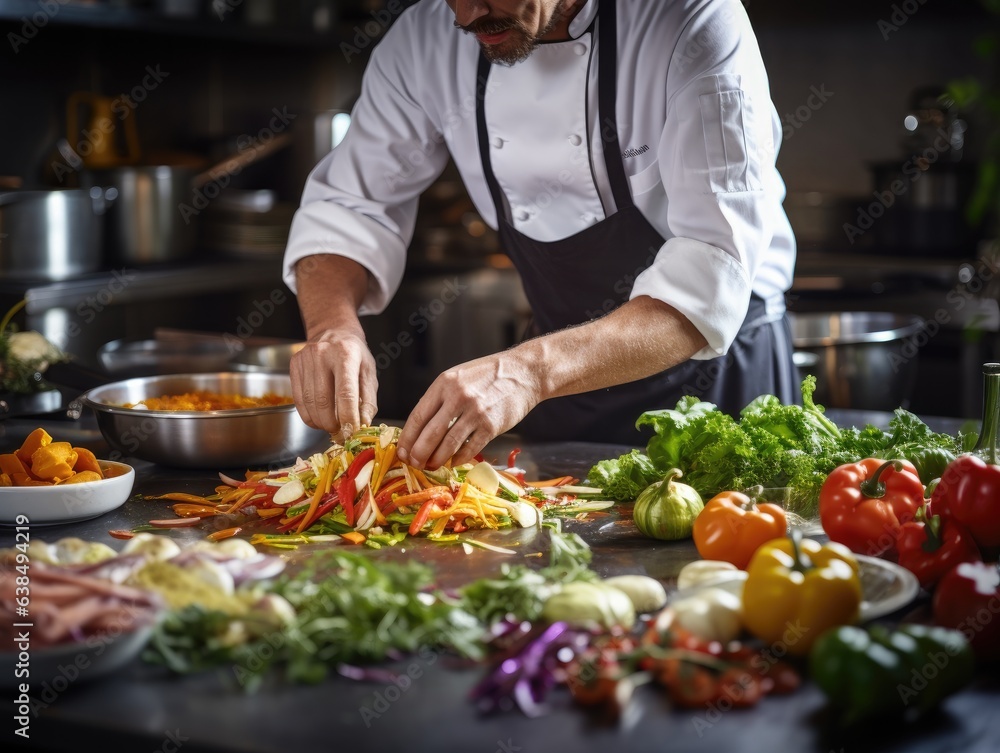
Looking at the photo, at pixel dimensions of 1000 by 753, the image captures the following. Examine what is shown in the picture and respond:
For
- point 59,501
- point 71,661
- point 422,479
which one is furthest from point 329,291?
point 71,661

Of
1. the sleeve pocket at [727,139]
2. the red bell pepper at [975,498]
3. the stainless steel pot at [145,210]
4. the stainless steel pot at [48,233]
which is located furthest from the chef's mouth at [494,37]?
the stainless steel pot at [145,210]

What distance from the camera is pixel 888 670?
1.15 meters

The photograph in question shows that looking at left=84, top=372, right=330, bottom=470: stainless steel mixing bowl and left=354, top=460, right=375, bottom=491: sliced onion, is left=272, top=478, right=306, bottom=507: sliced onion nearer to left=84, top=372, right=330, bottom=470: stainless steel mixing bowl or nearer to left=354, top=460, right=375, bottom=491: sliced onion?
left=354, top=460, right=375, bottom=491: sliced onion

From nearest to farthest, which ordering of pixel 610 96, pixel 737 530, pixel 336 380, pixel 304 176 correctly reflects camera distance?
pixel 737 530, pixel 336 380, pixel 610 96, pixel 304 176

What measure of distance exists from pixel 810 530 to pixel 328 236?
1239mm

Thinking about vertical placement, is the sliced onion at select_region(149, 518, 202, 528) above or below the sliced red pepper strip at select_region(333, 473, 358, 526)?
below

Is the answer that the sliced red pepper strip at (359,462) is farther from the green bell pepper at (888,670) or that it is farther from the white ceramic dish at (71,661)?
the green bell pepper at (888,670)

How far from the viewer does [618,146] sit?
2.28 metres

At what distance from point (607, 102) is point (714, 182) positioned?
1.11ft

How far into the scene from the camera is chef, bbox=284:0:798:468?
197 cm

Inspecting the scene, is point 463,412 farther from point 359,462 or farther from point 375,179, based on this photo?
point 375,179

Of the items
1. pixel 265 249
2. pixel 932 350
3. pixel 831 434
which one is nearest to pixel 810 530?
pixel 831 434

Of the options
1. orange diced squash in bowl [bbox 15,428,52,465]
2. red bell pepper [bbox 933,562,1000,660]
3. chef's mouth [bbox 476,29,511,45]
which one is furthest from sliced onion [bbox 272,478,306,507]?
red bell pepper [bbox 933,562,1000,660]

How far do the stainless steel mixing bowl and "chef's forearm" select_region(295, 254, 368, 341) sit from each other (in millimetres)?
199
